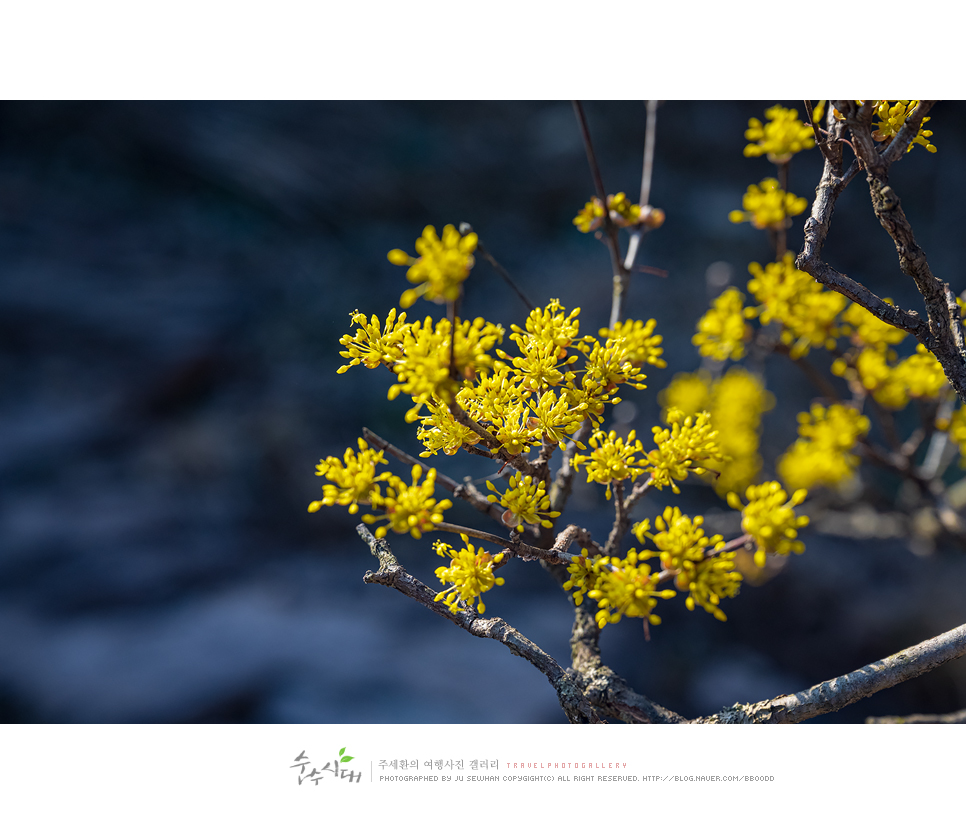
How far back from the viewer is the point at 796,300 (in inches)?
30.6

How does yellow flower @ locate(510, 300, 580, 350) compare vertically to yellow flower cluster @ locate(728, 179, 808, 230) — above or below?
below

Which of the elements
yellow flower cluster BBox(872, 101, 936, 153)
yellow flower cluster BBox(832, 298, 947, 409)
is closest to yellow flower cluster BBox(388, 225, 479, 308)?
yellow flower cluster BBox(872, 101, 936, 153)

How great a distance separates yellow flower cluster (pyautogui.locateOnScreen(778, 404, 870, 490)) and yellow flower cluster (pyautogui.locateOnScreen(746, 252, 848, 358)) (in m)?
0.15

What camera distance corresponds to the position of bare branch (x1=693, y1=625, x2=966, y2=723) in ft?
1.88

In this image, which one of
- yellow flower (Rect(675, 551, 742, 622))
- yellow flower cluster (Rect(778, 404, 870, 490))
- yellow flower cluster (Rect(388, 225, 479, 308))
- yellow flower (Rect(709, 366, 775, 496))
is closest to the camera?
yellow flower cluster (Rect(388, 225, 479, 308))

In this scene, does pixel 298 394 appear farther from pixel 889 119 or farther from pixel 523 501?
pixel 889 119

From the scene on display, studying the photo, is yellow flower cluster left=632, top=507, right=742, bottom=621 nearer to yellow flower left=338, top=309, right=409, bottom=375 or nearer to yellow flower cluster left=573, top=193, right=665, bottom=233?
yellow flower left=338, top=309, right=409, bottom=375

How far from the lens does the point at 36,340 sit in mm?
1551

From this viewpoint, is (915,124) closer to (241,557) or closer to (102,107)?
(241,557)

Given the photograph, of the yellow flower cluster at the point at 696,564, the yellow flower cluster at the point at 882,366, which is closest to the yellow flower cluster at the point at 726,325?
the yellow flower cluster at the point at 882,366

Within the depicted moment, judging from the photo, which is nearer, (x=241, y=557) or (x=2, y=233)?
(x=2, y=233)

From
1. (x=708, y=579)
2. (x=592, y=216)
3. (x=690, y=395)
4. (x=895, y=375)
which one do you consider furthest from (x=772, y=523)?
(x=690, y=395)
